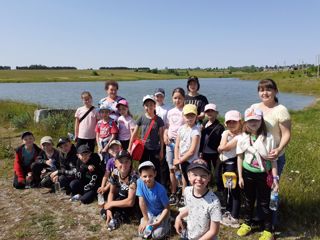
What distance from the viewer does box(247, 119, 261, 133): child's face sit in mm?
3508

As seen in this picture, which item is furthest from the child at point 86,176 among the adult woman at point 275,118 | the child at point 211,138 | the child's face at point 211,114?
the adult woman at point 275,118

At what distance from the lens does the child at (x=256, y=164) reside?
11.6 feet

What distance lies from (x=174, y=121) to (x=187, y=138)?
65 cm

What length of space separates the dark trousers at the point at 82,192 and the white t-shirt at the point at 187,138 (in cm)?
176

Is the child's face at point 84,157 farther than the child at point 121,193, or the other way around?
the child's face at point 84,157

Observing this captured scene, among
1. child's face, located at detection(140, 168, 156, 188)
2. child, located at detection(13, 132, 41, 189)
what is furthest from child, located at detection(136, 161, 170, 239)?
child, located at detection(13, 132, 41, 189)

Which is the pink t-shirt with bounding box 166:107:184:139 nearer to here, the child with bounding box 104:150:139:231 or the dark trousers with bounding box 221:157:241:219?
the child with bounding box 104:150:139:231

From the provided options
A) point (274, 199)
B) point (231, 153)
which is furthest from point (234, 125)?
point (274, 199)

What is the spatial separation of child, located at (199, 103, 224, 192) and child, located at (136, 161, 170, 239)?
0.99 metres

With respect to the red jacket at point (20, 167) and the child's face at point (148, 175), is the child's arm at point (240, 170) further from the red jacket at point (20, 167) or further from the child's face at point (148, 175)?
the red jacket at point (20, 167)

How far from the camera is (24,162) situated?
5.83 meters

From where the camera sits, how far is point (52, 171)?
5652 mm

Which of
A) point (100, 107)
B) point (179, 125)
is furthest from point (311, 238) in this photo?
point (100, 107)

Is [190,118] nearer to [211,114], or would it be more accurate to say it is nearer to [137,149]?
[211,114]
